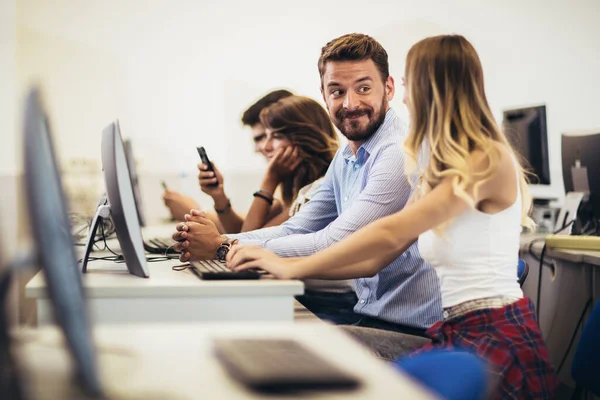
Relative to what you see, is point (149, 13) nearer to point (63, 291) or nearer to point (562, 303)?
point (562, 303)

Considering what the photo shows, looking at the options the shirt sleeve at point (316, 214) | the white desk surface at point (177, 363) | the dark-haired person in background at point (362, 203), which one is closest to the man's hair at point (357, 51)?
the dark-haired person in background at point (362, 203)

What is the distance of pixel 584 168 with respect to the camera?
10.6 ft

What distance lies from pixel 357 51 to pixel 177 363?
166 cm

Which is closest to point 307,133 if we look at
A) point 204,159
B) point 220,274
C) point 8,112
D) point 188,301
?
point 204,159

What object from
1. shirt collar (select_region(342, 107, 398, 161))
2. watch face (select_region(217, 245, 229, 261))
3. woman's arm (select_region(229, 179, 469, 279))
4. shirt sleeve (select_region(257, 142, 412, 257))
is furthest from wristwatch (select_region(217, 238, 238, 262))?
shirt collar (select_region(342, 107, 398, 161))

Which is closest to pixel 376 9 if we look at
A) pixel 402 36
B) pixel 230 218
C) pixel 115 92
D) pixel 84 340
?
pixel 402 36

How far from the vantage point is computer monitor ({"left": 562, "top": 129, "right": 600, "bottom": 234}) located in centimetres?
317

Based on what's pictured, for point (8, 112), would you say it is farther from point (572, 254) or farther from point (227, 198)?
point (572, 254)

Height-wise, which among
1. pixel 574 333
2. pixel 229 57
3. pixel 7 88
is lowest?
pixel 574 333

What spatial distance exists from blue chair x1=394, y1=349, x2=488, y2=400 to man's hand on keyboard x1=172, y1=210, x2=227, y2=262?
1.12m

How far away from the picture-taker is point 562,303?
2.93 metres

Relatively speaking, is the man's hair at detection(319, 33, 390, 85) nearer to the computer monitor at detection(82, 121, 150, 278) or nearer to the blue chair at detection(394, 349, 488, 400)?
the computer monitor at detection(82, 121, 150, 278)

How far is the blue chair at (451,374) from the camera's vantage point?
901mm

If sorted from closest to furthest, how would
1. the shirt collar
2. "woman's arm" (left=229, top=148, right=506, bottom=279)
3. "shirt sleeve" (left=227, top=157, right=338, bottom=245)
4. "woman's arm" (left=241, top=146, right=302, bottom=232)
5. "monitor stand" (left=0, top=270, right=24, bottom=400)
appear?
"monitor stand" (left=0, top=270, right=24, bottom=400) → "woman's arm" (left=229, top=148, right=506, bottom=279) → the shirt collar → "shirt sleeve" (left=227, top=157, right=338, bottom=245) → "woman's arm" (left=241, top=146, right=302, bottom=232)
